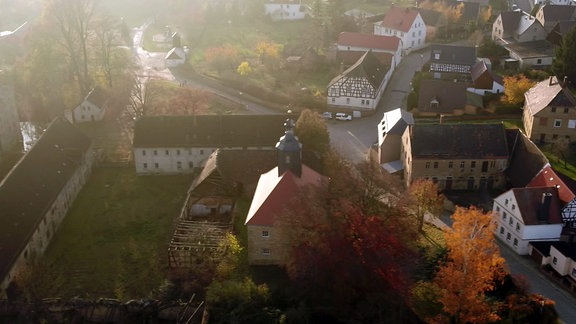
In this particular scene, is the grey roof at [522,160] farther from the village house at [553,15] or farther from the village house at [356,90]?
the village house at [553,15]

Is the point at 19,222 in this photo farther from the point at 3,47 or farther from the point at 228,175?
the point at 3,47

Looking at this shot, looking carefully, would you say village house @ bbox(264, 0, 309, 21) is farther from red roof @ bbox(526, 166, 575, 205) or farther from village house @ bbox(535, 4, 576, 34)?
red roof @ bbox(526, 166, 575, 205)

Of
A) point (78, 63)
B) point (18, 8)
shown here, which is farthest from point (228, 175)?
point (18, 8)

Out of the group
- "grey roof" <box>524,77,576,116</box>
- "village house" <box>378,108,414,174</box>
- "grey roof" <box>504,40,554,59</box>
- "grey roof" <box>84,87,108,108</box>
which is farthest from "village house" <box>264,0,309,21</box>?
"village house" <box>378,108,414,174</box>

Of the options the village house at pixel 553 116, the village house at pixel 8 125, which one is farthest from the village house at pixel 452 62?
the village house at pixel 8 125

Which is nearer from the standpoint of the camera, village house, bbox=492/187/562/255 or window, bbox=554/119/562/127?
village house, bbox=492/187/562/255

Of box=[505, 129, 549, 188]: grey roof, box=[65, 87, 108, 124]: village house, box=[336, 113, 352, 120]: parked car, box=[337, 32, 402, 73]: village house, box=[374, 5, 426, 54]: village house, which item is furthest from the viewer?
box=[374, 5, 426, 54]: village house
